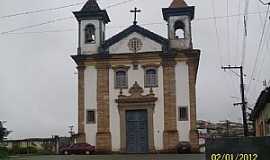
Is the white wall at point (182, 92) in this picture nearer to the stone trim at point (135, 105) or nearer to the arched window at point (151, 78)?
the arched window at point (151, 78)

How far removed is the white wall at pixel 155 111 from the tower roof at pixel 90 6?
5.86 meters

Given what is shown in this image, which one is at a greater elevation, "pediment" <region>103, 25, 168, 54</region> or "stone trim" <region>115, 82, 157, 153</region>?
"pediment" <region>103, 25, 168, 54</region>

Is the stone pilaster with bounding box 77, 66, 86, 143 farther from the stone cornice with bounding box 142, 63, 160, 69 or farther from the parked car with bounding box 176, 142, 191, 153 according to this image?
the parked car with bounding box 176, 142, 191, 153

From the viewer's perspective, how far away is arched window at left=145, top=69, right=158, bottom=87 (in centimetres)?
3919

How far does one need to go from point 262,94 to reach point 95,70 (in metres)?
15.7

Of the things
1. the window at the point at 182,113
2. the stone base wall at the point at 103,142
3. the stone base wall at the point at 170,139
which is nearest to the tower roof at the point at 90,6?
the stone base wall at the point at 103,142

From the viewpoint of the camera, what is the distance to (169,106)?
125 ft

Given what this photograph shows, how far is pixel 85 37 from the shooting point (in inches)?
1645

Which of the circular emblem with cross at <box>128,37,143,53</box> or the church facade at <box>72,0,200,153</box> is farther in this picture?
the circular emblem with cross at <box>128,37,143,53</box>

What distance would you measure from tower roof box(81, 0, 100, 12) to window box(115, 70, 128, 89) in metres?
5.90

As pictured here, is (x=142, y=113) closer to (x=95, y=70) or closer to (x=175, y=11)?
(x=95, y=70)

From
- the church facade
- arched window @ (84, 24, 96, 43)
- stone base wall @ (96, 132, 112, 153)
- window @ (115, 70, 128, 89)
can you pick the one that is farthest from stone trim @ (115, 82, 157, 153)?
arched window @ (84, 24, 96, 43)

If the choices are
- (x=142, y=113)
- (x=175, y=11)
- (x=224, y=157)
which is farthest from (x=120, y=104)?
(x=224, y=157)

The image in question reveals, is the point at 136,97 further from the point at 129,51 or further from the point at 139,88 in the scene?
the point at 129,51
